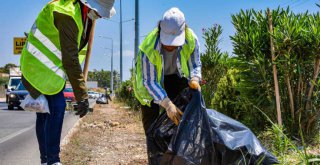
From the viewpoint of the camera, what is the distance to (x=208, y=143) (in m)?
3.27

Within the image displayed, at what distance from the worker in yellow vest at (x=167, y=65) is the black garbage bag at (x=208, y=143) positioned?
0.17 m

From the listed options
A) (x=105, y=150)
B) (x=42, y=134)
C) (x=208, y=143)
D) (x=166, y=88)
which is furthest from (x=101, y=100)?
(x=208, y=143)

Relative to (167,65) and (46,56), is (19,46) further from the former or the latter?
(46,56)

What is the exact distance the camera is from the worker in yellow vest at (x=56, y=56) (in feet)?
11.3

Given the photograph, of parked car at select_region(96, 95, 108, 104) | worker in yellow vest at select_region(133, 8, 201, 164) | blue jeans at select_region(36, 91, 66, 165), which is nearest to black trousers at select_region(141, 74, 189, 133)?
worker in yellow vest at select_region(133, 8, 201, 164)

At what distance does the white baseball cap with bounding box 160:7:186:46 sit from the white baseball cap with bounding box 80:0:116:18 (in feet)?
1.35

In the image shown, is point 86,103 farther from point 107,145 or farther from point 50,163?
point 107,145

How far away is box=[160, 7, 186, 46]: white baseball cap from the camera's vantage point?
3625mm

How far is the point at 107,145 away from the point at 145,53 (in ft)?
12.5

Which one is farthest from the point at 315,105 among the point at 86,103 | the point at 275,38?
the point at 86,103

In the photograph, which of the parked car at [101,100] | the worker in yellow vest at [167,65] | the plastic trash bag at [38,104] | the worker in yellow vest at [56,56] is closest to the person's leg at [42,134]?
the worker in yellow vest at [56,56]

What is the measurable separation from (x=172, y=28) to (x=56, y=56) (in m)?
0.89

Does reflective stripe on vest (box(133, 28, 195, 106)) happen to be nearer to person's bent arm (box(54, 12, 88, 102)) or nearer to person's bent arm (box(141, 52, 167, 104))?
person's bent arm (box(141, 52, 167, 104))

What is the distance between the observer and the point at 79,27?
353 cm
